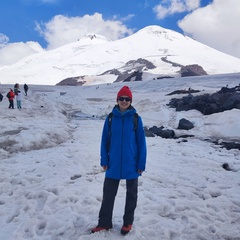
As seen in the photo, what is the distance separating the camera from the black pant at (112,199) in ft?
15.5

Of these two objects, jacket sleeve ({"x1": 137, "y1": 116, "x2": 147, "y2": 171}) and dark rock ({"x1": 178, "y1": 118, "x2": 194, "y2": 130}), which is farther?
dark rock ({"x1": 178, "y1": 118, "x2": 194, "y2": 130})

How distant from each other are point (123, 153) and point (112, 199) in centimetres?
80

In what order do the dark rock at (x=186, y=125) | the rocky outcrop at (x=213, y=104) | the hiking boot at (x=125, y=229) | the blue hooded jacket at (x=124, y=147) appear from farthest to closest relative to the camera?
1. the rocky outcrop at (x=213, y=104)
2. the dark rock at (x=186, y=125)
3. the hiking boot at (x=125, y=229)
4. the blue hooded jacket at (x=124, y=147)

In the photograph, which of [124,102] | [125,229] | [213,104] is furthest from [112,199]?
[213,104]

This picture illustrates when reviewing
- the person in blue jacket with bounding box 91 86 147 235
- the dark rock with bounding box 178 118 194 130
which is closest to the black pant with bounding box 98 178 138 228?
the person in blue jacket with bounding box 91 86 147 235

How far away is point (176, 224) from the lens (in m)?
5.17

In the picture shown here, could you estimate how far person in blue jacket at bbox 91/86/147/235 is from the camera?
4.61 meters

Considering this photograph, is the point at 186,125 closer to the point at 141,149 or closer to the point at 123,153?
the point at 141,149

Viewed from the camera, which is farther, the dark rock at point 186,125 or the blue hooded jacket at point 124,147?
the dark rock at point 186,125

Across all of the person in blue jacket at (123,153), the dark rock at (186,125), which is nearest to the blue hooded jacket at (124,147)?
the person in blue jacket at (123,153)

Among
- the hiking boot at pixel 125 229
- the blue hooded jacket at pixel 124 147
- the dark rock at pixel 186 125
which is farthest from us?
the dark rock at pixel 186 125

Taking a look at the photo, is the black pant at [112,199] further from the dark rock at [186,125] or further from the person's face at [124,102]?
the dark rock at [186,125]

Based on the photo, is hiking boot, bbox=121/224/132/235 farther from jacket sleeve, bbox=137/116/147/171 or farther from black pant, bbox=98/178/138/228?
jacket sleeve, bbox=137/116/147/171

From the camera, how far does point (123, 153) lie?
4605 mm
